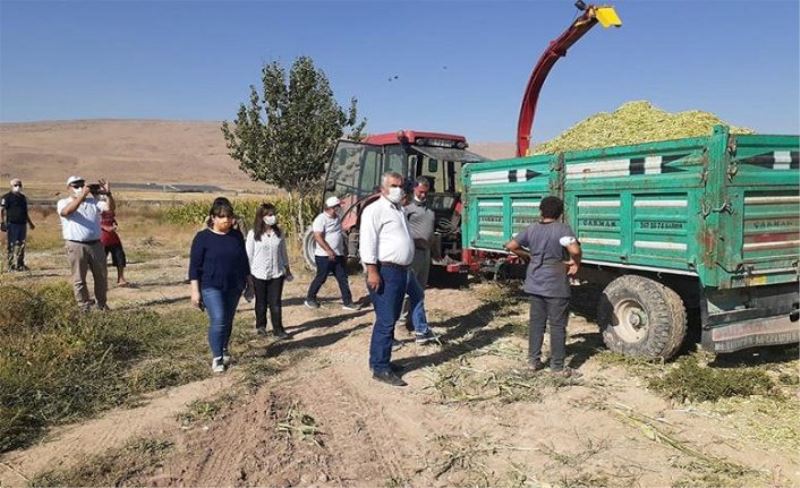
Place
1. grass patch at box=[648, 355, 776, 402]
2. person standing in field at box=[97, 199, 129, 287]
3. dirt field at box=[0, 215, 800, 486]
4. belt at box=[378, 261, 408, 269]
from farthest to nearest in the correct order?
person standing in field at box=[97, 199, 129, 287], belt at box=[378, 261, 408, 269], grass patch at box=[648, 355, 776, 402], dirt field at box=[0, 215, 800, 486]

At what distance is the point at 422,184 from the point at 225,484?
13.0ft

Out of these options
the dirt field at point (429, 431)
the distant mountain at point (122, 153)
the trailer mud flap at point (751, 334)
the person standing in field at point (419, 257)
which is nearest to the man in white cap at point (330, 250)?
the person standing in field at point (419, 257)

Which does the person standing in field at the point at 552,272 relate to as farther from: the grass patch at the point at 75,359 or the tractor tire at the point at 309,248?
the tractor tire at the point at 309,248

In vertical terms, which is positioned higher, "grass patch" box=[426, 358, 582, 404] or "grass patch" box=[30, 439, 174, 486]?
"grass patch" box=[426, 358, 582, 404]

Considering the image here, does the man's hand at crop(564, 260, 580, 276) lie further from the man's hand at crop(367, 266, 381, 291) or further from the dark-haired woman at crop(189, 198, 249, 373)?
the dark-haired woman at crop(189, 198, 249, 373)

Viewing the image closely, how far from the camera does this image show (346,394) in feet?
15.9

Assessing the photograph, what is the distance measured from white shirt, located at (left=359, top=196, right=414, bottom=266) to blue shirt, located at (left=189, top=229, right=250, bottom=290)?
4.04ft

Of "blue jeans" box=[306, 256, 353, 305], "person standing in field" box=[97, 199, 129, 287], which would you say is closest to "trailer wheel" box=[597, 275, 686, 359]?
"blue jeans" box=[306, 256, 353, 305]

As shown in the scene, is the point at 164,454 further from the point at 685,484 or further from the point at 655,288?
the point at 655,288

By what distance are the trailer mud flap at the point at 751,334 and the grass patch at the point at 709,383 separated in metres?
0.21

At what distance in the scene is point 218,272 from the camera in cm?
525

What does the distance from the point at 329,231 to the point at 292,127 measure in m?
7.05

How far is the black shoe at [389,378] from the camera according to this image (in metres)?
5.02

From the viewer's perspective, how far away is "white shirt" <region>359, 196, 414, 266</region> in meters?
4.96
